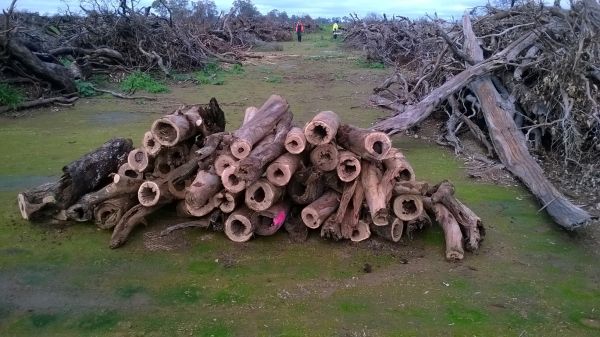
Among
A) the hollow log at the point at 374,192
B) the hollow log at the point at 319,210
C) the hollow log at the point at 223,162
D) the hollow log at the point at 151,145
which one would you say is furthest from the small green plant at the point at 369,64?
the hollow log at the point at 223,162

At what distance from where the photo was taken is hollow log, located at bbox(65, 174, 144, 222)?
5316 millimetres

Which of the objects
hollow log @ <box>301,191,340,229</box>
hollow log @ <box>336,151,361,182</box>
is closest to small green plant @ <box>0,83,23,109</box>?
hollow log @ <box>301,191,340,229</box>

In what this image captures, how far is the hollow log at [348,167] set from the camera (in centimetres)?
512

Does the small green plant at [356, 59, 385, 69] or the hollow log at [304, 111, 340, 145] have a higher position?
the small green plant at [356, 59, 385, 69]

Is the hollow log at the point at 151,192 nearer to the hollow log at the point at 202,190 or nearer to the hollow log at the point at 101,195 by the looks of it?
the hollow log at the point at 101,195

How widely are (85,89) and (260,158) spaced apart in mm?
9812

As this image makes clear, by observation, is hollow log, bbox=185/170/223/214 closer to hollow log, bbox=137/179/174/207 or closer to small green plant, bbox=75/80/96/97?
hollow log, bbox=137/179/174/207

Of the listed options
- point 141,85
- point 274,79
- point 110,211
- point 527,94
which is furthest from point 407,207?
point 274,79

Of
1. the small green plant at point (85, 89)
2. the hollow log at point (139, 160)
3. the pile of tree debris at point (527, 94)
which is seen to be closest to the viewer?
the hollow log at point (139, 160)

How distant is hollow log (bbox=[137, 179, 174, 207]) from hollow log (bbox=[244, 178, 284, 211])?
0.90 meters

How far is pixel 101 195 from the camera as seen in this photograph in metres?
5.39

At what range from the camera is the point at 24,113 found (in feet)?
35.9

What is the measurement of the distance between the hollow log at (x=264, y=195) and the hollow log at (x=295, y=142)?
15.7 inches

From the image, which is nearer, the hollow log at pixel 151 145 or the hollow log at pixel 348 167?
the hollow log at pixel 348 167
